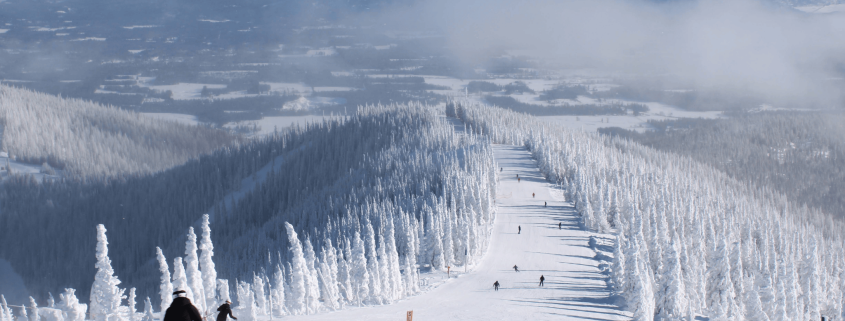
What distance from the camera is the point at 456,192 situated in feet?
379

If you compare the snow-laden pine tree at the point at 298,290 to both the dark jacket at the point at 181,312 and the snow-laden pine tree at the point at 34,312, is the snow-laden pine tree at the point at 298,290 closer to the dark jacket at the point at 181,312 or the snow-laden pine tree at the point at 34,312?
the snow-laden pine tree at the point at 34,312

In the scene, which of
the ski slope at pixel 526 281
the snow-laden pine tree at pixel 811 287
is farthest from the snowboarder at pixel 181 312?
the snow-laden pine tree at pixel 811 287

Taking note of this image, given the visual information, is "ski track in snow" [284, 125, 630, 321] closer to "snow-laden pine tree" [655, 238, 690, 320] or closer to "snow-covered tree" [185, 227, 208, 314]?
"snow-laden pine tree" [655, 238, 690, 320]

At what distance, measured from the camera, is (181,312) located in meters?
18.2

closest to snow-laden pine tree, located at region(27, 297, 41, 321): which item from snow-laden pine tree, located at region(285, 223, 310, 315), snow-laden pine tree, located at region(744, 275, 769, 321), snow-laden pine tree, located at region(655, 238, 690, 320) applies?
snow-laden pine tree, located at region(285, 223, 310, 315)

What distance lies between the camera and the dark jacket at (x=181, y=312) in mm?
17953

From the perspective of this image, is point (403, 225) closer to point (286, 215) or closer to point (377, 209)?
point (377, 209)

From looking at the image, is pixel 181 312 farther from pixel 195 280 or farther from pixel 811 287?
pixel 811 287

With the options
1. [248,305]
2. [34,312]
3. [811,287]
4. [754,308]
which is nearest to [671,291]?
[754,308]

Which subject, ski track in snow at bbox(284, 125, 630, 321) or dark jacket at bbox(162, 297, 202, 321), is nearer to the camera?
dark jacket at bbox(162, 297, 202, 321)

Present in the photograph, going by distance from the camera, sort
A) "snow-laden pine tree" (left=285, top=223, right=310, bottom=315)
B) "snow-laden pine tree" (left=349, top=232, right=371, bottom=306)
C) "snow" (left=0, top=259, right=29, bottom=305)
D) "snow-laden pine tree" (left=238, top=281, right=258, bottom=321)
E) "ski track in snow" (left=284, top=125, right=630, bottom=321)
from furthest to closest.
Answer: "snow" (left=0, top=259, right=29, bottom=305) → "snow-laden pine tree" (left=349, top=232, right=371, bottom=306) → "snow-laden pine tree" (left=285, top=223, right=310, bottom=315) → "ski track in snow" (left=284, top=125, right=630, bottom=321) → "snow-laden pine tree" (left=238, top=281, right=258, bottom=321)

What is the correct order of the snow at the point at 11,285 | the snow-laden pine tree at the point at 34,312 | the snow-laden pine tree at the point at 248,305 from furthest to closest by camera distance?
the snow at the point at 11,285 < the snow-laden pine tree at the point at 34,312 < the snow-laden pine tree at the point at 248,305

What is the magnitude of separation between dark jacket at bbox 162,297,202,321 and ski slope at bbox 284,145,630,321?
3609 centimetres

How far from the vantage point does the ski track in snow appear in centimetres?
6028
